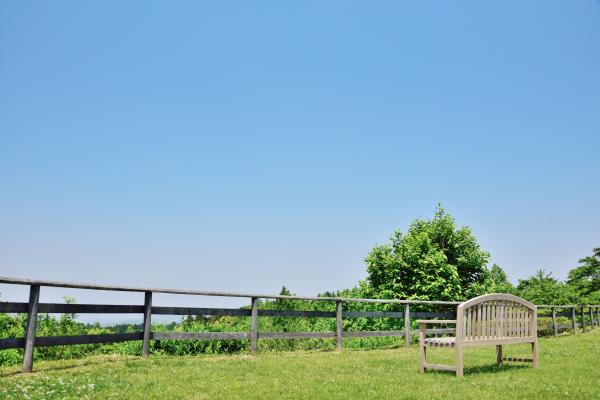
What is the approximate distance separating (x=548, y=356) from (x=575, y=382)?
4.11 m

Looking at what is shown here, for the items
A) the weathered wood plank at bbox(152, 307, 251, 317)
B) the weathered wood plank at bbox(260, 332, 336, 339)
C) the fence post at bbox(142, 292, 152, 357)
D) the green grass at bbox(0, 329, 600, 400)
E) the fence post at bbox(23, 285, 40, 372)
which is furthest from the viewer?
the weathered wood plank at bbox(260, 332, 336, 339)

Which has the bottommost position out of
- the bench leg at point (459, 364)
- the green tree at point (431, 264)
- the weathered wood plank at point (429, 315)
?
Answer: the bench leg at point (459, 364)

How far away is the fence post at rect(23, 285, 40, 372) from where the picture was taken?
8109 mm

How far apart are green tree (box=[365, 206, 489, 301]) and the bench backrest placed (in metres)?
11.9

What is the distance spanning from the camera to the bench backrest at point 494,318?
8.40 meters

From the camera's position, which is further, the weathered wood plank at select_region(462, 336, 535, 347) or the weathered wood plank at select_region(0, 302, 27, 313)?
the weathered wood plank at select_region(462, 336, 535, 347)

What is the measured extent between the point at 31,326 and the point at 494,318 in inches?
286

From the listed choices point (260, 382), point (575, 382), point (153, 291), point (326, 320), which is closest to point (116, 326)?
point (153, 291)


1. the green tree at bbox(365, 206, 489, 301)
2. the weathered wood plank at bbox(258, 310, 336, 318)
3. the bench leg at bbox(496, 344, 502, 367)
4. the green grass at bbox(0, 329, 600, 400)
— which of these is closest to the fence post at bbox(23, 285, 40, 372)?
the green grass at bbox(0, 329, 600, 400)

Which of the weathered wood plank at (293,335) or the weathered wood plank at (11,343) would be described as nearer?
the weathered wood plank at (11,343)

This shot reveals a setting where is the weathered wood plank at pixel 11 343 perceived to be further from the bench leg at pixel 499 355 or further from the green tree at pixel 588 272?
the green tree at pixel 588 272

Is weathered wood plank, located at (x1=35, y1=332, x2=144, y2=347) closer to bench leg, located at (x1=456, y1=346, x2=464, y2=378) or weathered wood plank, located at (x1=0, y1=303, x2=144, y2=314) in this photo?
weathered wood plank, located at (x1=0, y1=303, x2=144, y2=314)

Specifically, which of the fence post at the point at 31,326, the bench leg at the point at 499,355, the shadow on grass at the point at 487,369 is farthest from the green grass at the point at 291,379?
the fence post at the point at 31,326

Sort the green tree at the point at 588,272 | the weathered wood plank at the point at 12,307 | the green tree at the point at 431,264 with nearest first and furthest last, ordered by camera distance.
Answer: the weathered wood plank at the point at 12,307
the green tree at the point at 431,264
the green tree at the point at 588,272
